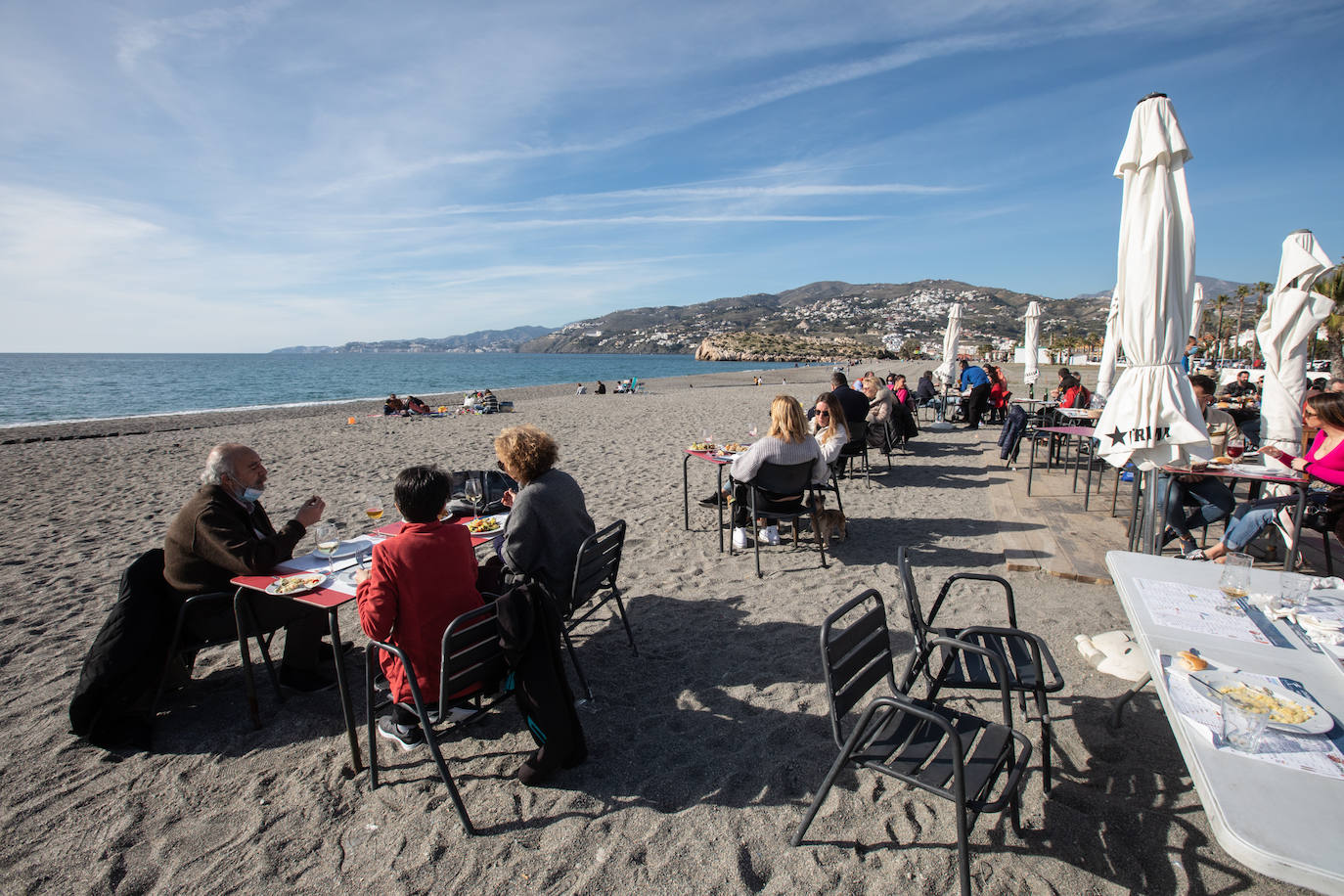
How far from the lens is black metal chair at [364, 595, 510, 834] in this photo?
257 cm

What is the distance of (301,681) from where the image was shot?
12.2 feet

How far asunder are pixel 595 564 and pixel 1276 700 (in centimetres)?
286

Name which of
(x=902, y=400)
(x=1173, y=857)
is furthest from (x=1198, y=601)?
(x=902, y=400)

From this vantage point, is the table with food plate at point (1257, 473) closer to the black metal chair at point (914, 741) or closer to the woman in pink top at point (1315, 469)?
the woman in pink top at point (1315, 469)

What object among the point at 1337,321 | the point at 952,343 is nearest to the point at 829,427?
the point at 952,343

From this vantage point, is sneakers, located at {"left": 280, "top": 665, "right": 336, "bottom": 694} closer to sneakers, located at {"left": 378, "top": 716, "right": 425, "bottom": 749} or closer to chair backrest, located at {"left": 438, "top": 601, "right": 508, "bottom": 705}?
sneakers, located at {"left": 378, "top": 716, "right": 425, "bottom": 749}

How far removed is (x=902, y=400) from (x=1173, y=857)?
32.8ft

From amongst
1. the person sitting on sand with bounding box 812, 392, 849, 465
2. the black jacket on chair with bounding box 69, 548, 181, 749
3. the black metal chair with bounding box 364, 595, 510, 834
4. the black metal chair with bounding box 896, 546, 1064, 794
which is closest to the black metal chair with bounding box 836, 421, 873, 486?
the person sitting on sand with bounding box 812, 392, 849, 465

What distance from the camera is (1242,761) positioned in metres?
1.67

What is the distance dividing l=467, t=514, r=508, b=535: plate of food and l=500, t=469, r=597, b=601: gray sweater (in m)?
0.20

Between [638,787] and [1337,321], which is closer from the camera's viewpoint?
[638,787]

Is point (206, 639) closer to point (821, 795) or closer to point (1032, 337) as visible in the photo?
point (821, 795)

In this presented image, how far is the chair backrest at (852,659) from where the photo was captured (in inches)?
87.7

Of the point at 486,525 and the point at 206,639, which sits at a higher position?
the point at 486,525
